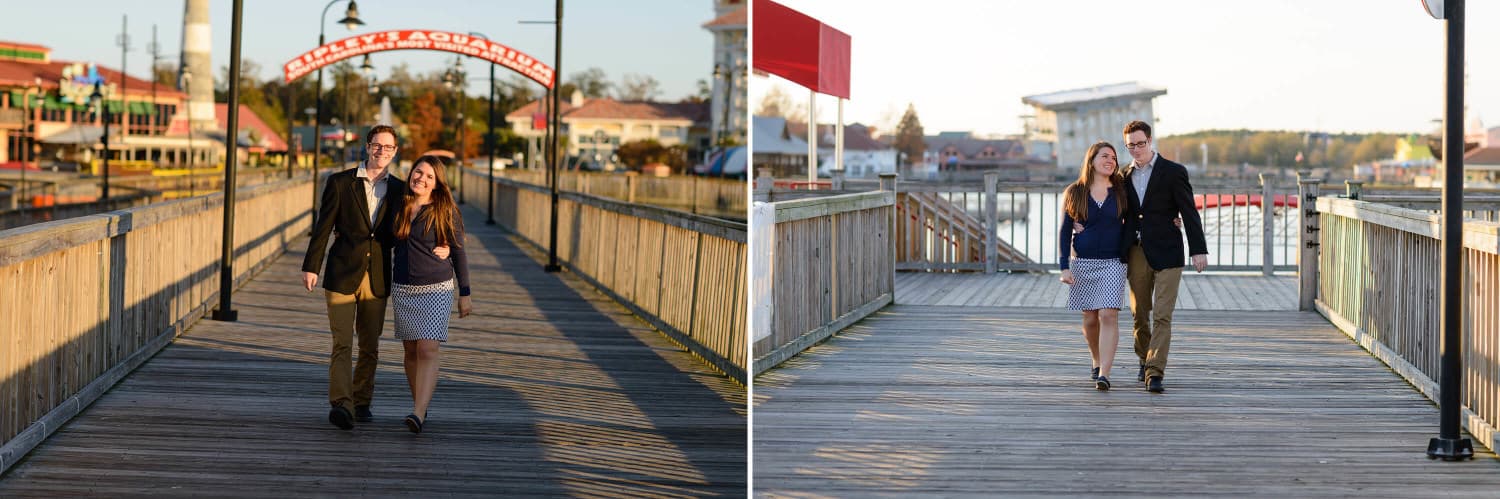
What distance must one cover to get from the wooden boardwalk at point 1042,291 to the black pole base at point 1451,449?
7.03 meters

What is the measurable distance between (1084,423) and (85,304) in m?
4.91

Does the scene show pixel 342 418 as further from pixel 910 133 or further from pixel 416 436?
pixel 910 133

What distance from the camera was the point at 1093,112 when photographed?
363 ft

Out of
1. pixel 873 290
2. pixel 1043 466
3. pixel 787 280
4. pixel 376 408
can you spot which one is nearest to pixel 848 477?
pixel 1043 466

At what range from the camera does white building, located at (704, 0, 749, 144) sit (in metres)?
130

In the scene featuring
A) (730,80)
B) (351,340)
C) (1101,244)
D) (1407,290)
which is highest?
(730,80)

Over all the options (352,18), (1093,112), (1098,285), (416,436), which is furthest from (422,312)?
(1093,112)

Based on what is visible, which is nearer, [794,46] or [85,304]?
[85,304]

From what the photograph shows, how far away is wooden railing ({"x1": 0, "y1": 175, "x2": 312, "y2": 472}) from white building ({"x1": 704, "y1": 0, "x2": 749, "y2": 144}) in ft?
352

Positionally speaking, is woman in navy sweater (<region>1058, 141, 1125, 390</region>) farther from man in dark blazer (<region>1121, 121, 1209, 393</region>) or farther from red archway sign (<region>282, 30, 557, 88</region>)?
red archway sign (<region>282, 30, 557, 88</region>)

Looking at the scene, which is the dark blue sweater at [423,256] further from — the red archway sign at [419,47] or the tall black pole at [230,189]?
the red archway sign at [419,47]

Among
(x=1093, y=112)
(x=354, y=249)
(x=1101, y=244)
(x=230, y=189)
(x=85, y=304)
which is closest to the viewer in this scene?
(x=354, y=249)

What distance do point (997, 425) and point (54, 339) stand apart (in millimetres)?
4326

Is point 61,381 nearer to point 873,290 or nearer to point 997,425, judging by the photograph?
point 997,425
